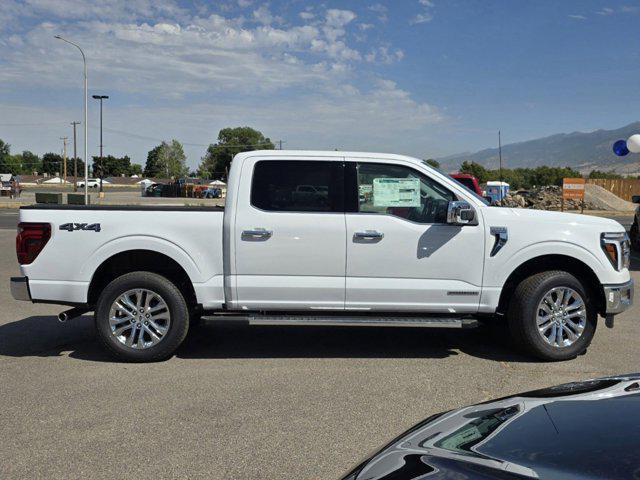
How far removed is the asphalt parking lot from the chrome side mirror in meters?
1.38

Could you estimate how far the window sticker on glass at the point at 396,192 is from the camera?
597 cm

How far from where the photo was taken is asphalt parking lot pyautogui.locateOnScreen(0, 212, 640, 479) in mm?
3861

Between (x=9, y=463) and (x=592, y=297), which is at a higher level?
(x=592, y=297)

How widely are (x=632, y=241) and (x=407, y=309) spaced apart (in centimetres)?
1092

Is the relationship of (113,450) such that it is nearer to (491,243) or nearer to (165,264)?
(165,264)

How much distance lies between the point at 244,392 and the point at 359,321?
1.30 m

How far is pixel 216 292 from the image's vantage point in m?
5.93

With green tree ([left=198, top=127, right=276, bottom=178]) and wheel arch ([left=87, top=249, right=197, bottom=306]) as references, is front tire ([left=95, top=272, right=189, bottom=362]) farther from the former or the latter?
green tree ([left=198, top=127, right=276, bottom=178])

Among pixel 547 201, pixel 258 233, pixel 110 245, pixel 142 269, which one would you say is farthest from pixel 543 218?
pixel 547 201

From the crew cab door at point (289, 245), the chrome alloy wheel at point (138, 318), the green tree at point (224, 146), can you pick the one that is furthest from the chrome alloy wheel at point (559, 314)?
the green tree at point (224, 146)

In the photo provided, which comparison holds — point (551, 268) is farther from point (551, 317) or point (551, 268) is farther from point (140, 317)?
point (140, 317)

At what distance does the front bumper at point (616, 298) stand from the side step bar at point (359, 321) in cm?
128

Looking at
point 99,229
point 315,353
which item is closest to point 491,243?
point 315,353

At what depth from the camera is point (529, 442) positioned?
6.98 ft
